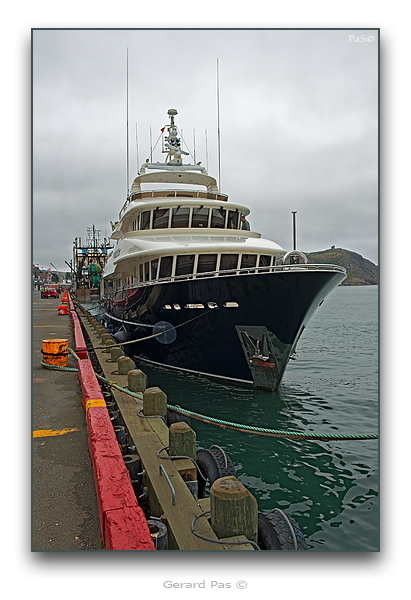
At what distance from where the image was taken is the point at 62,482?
9.68 feet

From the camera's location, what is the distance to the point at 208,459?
3.66m

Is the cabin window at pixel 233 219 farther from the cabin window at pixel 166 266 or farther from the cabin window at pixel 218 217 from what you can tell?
the cabin window at pixel 166 266

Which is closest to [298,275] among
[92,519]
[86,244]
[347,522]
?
[347,522]

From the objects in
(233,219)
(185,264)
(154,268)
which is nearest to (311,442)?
(185,264)

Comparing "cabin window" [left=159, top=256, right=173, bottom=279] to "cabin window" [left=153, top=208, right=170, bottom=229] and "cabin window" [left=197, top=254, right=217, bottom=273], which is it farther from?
"cabin window" [left=153, top=208, right=170, bottom=229]

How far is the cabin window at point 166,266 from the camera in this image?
8406 mm

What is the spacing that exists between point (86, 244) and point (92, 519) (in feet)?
118

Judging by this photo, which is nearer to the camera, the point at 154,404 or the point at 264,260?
the point at 154,404

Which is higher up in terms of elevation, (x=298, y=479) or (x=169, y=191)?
(x=169, y=191)

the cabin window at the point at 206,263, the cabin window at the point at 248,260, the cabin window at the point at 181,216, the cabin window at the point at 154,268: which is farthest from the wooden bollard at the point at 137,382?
the cabin window at the point at 181,216

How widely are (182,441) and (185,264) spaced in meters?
5.29

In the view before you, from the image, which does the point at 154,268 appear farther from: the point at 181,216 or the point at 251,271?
the point at 251,271

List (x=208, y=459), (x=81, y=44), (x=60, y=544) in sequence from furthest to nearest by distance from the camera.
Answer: (x=208, y=459)
(x=81, y=44)
(x=60, y=544)

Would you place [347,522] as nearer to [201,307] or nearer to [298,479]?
[298,479]
